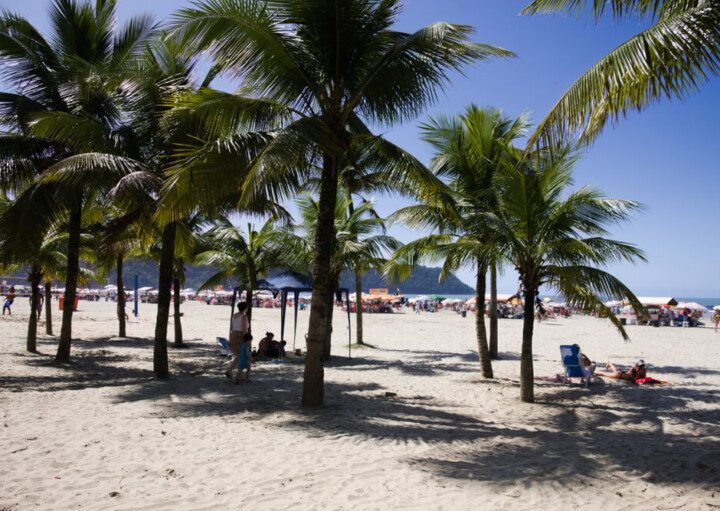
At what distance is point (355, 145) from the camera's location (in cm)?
775

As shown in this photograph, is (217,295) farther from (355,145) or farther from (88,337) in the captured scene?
(355,145)

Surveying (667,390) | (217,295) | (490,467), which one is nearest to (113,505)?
(490,467)

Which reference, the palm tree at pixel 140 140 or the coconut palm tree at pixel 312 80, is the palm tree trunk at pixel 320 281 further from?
the palm tree at pixel 140 140

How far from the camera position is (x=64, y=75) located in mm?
9648

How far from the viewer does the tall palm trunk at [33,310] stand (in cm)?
1240

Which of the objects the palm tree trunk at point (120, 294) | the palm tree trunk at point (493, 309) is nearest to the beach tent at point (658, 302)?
the palm tree trunk at point (493, 309)

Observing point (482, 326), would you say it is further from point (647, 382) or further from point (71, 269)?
point (71, 269)

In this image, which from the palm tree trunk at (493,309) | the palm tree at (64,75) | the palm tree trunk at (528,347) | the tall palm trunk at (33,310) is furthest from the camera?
the palm tree trunk at (493,309)

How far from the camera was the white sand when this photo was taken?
13.4 ft

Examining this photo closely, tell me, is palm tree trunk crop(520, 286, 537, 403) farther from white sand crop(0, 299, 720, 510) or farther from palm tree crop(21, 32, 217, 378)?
palm tree crop(21, 32, 217, 378)

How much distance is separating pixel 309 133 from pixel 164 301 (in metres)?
5.18

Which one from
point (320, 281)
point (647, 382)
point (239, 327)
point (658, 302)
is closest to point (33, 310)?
point (239, 327)

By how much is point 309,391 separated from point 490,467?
10.5 feet

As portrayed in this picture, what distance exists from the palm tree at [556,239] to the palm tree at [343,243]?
5458 millimetres
